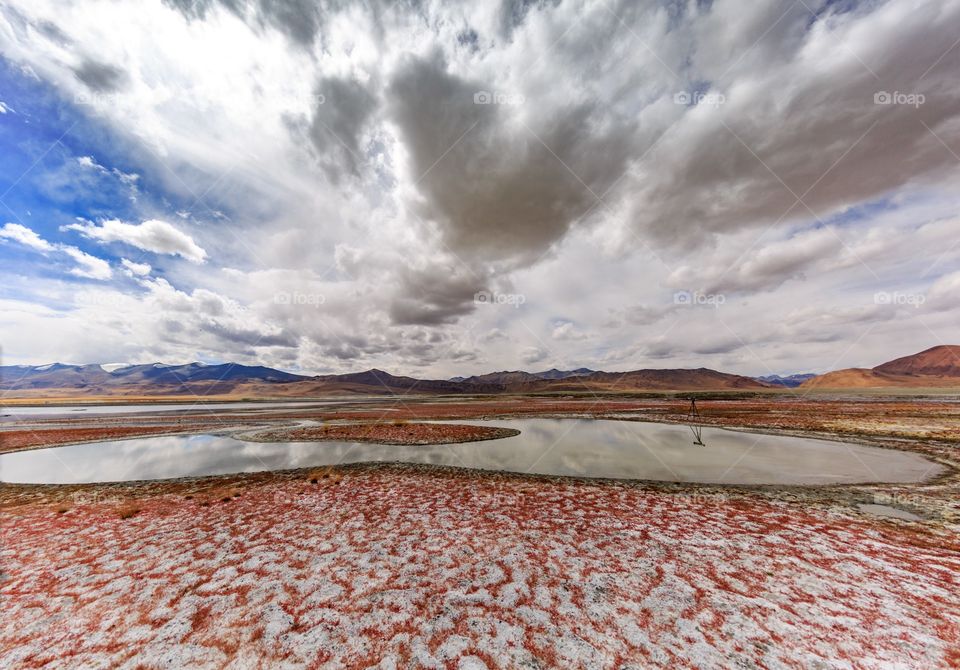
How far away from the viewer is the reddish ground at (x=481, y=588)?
5.20 m

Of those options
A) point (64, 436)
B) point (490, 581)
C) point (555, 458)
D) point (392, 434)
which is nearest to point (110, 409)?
point (64, 436)

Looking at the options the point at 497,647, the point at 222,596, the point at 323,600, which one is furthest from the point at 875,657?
the point at 222,596

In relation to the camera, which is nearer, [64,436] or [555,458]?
[555,458]

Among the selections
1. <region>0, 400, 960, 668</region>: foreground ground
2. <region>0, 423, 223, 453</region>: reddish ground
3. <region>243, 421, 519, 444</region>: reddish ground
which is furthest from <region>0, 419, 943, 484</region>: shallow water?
<region>0, 423, 223, 453</region>: reddish ground

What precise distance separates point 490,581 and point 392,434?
24.1 m

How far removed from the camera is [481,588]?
22.7 feet

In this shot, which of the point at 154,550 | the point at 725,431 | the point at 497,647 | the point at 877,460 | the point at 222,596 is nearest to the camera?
the point at 497,647

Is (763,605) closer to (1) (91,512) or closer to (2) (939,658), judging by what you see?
(2) (939,658)

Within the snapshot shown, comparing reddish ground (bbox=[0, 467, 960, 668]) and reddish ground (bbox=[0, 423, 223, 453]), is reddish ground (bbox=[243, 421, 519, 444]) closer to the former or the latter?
reddish ground (bbox=[0, 423, 223, 453])

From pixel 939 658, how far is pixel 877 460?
754 inches

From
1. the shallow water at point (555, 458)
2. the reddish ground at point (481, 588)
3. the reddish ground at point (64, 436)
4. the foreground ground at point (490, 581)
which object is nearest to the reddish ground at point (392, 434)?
the shallow water at point (555, 458)

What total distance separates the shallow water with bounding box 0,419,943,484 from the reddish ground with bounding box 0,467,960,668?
18.6ft

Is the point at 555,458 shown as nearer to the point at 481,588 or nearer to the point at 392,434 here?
the point at 481,588

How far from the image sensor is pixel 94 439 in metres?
30.0
